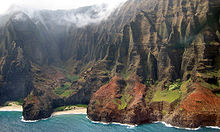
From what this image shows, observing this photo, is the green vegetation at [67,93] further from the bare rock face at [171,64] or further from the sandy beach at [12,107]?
the bare rock face at [171,64]

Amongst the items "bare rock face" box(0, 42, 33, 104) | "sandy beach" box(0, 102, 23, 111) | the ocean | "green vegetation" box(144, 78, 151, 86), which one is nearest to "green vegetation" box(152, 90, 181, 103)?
"green vegetation" box(144, 78, 151, 86)

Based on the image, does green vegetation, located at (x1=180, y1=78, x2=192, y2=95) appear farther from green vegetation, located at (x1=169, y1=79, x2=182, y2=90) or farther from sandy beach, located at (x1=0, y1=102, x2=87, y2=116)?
sandy beach, located at (x1=0, y1=102, x2=87, y2=116)

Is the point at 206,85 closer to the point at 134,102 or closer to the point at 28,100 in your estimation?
the point at 134,102

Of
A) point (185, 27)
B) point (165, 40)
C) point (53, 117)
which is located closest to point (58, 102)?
point (53, 117)

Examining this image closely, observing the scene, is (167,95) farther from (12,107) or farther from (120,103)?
(12,107)

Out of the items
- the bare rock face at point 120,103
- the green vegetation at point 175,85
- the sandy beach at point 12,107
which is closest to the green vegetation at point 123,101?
the bare rock face at point 120,103
